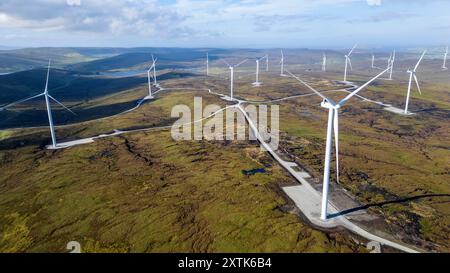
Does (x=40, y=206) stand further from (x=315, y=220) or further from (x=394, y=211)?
(x=394, y=211)

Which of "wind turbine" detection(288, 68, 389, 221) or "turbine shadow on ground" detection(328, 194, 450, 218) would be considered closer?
"wind turbine" detection(288, 68, 389, 221)

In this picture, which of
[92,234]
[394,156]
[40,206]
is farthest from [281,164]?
[40,206]

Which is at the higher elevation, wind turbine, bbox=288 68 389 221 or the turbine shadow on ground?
wind turbine, bbox=288 68 389 221

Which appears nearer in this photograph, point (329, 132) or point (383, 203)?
point (329, 132)

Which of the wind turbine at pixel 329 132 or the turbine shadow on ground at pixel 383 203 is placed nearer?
the wind turbine at pixel 329 132

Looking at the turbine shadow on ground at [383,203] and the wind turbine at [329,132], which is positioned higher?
the wind turbine at [329,132]

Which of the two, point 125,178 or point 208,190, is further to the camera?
point 125,178
